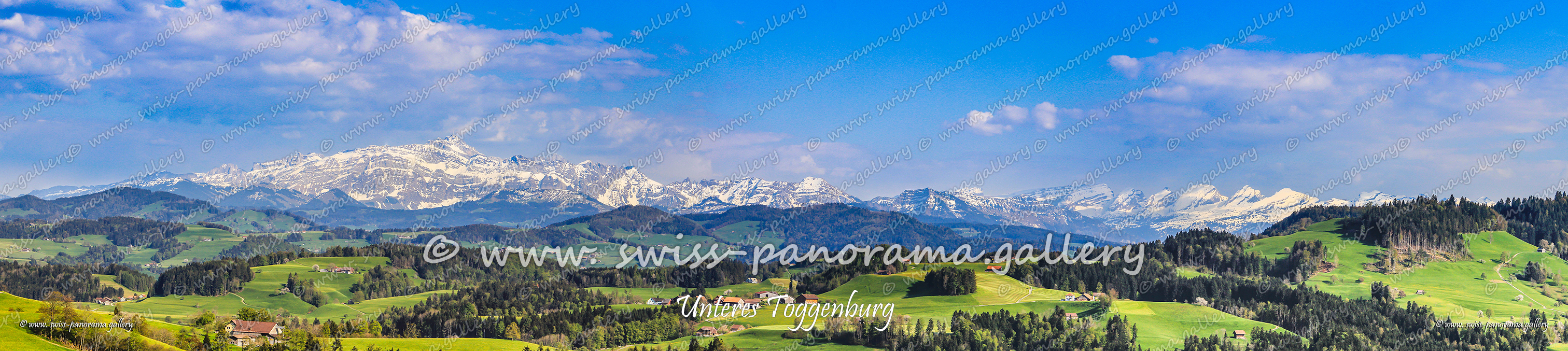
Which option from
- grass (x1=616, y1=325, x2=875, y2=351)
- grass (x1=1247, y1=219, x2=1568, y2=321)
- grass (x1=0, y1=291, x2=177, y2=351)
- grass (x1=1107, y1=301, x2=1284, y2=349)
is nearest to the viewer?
grass (x1=0, y1=291, x2=177, y2=351)

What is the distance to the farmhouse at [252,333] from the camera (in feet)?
355

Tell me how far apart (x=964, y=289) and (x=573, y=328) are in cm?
6999

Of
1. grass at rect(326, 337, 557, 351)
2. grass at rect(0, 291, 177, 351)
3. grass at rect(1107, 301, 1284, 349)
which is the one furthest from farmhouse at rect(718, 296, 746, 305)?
grass at rect(0, 291, 177, 351)

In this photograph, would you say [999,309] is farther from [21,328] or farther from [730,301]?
[21,328]

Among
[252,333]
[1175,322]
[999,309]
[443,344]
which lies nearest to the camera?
[252,333]

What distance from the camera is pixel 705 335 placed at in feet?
458

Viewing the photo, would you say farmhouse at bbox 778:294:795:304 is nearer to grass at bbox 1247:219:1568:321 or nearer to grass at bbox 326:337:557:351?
grass at bbox 326:337:557:351

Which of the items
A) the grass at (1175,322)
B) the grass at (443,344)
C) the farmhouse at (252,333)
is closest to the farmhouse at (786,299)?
the grass at (443,344)

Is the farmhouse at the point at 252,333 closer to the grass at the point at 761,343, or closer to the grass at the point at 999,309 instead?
the grass at the point at 761,343

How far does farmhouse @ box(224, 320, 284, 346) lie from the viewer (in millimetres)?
108312

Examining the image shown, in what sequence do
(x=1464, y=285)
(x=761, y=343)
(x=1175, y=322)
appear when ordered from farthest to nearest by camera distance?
(x=1464, y=285) → (x=1175, y=322) → (x=761, y=343)

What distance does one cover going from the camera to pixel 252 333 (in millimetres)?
113188

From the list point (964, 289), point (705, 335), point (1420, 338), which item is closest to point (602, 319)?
point (705, 335)

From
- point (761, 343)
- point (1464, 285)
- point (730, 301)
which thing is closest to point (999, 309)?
point (761, 343)
